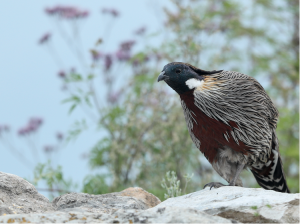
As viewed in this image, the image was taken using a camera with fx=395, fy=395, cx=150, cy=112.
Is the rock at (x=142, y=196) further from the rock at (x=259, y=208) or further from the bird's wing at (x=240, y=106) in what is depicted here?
the bird's wing at (x=240, y=106)

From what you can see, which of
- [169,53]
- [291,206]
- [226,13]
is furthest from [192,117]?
[226,13]

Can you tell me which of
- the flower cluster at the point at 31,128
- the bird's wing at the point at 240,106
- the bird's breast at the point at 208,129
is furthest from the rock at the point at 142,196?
the flower cluster at the point at 31,128

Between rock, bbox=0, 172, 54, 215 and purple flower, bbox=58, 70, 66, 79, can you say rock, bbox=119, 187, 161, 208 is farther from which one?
purple flower, bbox=58, 70, 66, 79

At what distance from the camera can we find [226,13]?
7.97m

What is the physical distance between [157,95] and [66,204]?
120 inches

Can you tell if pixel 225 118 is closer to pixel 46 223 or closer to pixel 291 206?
pixel 291 206

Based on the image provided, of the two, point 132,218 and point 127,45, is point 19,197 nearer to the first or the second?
point 132,218

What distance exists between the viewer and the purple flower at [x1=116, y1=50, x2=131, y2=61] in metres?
5.69

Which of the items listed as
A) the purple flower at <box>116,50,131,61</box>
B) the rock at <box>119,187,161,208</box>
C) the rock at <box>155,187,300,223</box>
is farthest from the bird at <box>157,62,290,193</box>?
the purple flower at <box>116,50,131,61</box>

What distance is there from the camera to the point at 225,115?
326 cm

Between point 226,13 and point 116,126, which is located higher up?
point 226,13

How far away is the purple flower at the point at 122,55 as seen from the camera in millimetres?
5688

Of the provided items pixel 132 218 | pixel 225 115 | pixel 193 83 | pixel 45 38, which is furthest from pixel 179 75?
pixel 45 38

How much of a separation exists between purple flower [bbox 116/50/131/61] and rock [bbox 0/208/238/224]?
3805 mm
